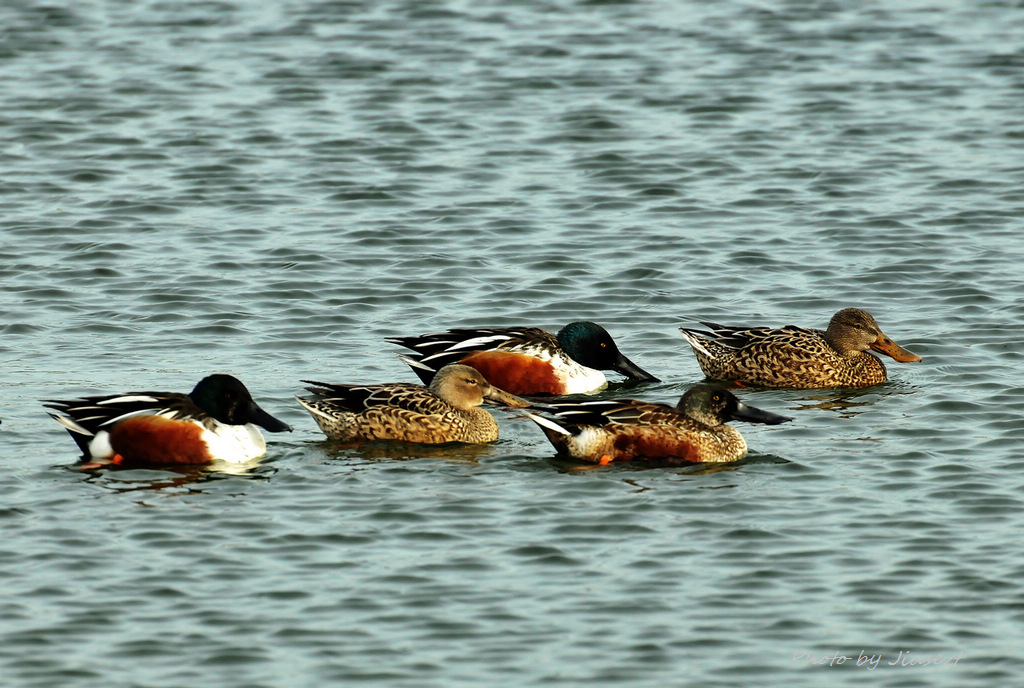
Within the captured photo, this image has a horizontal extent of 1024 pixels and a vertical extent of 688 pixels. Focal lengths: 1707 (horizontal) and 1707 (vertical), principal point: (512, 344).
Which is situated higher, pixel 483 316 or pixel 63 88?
pixel 63 88

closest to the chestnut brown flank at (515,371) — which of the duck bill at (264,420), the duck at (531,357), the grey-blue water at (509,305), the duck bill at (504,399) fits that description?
the duck at (531,357)

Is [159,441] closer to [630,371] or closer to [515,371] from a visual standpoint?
[515,371]

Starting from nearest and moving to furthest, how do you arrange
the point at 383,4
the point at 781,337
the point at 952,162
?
the point at 781,337 < the point at 952,162 < the point at 383,4

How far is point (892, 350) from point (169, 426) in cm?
569

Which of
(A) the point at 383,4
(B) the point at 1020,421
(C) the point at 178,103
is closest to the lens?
(B) the point at 1020,421

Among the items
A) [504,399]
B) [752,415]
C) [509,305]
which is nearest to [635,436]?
[752,415]

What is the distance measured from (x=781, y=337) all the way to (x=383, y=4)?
1598 cm

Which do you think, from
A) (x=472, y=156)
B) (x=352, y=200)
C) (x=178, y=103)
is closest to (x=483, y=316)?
A: (x=352, y=200)

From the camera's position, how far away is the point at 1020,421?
11539 mm

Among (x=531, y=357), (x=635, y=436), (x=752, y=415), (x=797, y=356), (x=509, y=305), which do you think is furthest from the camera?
(x=509, y=305)

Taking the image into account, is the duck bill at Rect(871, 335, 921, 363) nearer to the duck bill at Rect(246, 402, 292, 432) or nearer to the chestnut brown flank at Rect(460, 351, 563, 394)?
the chestnut brown flank at Rect(460, 351, 563, 394)

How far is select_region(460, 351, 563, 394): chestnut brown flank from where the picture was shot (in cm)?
1317

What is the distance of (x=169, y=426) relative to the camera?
424 inches

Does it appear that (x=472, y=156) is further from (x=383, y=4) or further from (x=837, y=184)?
(x=383, y=4)
